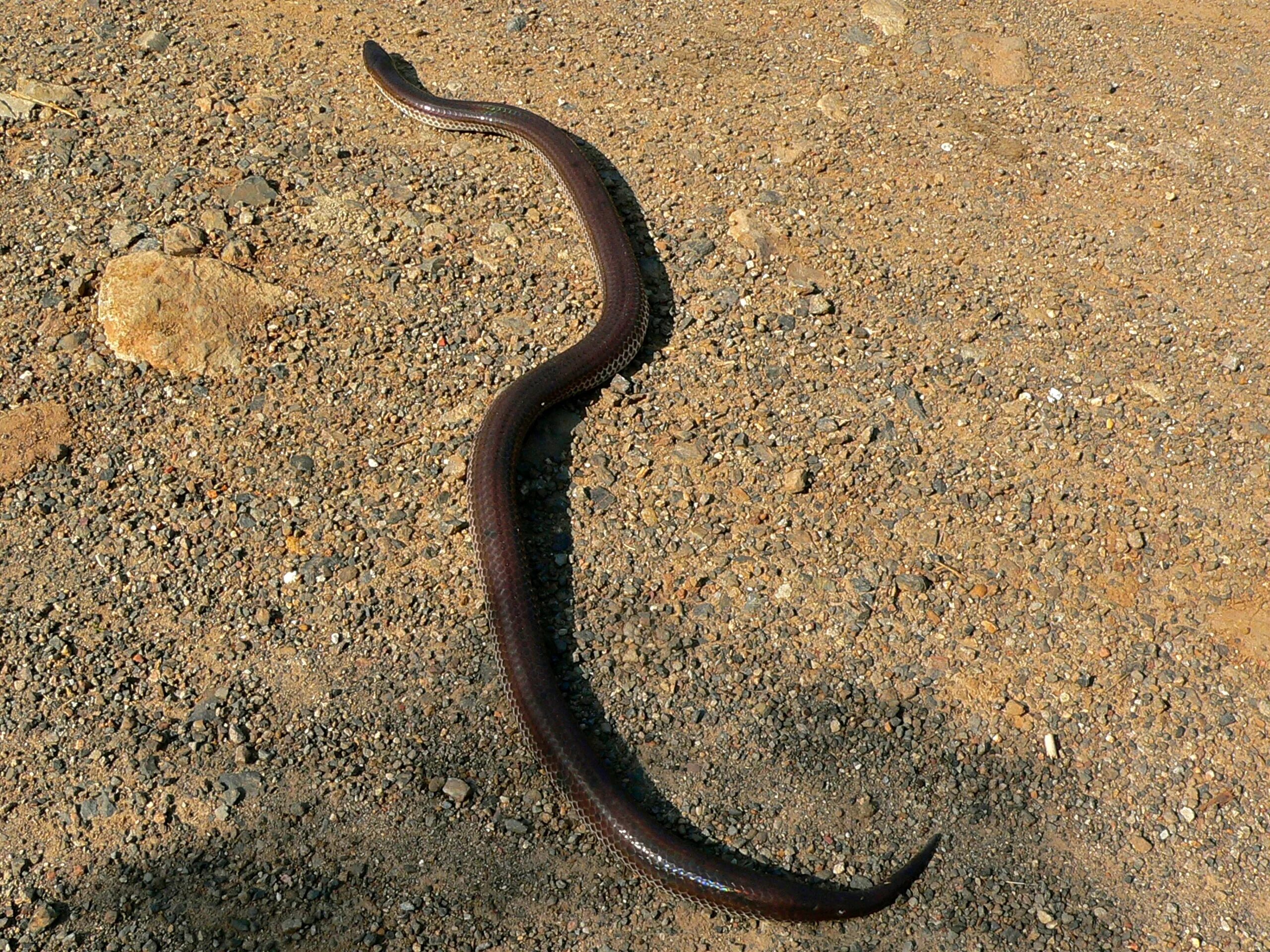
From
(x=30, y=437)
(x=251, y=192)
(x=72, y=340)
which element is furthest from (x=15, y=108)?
(x=30, y=437)

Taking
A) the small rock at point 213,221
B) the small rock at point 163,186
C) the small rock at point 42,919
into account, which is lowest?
the small rock at point 42,919

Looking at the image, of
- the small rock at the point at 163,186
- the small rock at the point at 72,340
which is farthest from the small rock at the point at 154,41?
the small rock at the point at 72,340

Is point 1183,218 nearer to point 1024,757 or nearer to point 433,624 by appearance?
point 1024,757

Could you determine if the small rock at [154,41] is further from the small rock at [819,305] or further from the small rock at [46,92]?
the small rock at [819,305]

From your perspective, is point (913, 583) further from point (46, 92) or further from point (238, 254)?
point (46, 92)

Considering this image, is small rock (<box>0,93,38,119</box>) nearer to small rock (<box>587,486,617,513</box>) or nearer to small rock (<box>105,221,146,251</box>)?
small rock (<box>105,221,146,251</box>)

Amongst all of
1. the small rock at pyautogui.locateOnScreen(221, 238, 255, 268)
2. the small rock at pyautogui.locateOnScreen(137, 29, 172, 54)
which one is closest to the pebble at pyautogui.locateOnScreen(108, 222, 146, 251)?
the small rock at pyautogui.locateOnScreen(221, 238, 255, 268)

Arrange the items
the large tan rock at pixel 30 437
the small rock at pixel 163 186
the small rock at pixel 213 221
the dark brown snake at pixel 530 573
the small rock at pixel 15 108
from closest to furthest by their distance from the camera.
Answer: the dark brown snake at pixel 530 573 → the large tan rock at pixel 30 437 → the small rock at pixel 213 221 → the small rock at pixel 163 186 → the small rock at pixel 15 108
